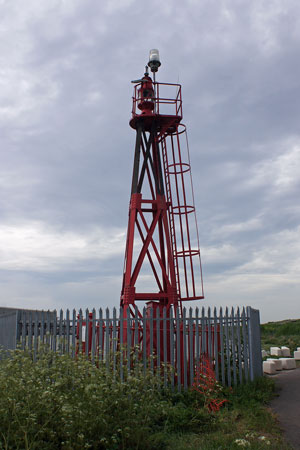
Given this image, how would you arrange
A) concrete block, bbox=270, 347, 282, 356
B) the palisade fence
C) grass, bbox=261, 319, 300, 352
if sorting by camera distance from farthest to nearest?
grass, bbox=261, 319, 300, 352 < concrete block, bbox=270, 347, 282, 356 < the palisade fence

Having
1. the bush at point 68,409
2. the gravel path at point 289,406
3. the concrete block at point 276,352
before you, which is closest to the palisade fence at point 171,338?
the gravel path at point 289,406

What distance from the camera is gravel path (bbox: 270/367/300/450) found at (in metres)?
8.75

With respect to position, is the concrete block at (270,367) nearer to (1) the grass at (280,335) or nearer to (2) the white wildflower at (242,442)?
(2) the white wildflower at (242,442)

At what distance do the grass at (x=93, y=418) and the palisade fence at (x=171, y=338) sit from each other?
2.24m

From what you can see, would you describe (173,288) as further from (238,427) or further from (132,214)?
(238,427)

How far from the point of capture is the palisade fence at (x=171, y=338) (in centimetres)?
1124

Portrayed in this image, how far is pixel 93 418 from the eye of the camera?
6949 millimetres

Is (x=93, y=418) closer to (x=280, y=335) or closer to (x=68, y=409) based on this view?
(x=68, y=409)

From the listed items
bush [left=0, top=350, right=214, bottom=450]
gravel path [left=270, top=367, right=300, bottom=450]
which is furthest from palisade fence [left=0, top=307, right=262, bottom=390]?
bush [left=0, top=350, right=214, bottom=450]

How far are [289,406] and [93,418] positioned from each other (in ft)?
18.9

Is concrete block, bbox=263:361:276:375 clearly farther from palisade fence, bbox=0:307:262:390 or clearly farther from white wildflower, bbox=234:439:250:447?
white wildflower, bbox=234:439:250:447

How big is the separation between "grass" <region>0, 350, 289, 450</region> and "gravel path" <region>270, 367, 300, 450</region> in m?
0.30

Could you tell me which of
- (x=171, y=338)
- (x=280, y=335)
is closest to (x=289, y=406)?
(x=171, y=338)

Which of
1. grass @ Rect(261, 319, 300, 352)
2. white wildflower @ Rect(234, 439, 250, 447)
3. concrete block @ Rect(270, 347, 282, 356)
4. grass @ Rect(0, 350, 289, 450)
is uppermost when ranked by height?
grass @ Rect(261, 319, 300, 352)
